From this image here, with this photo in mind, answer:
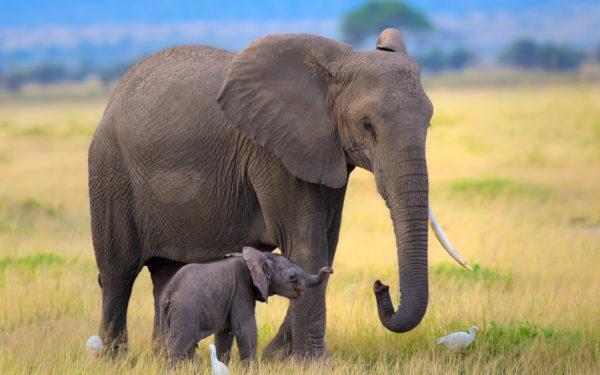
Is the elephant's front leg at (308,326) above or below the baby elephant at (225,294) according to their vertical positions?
below

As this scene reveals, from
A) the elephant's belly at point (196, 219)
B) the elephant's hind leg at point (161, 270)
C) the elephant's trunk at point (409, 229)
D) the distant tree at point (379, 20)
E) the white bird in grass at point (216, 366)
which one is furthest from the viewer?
the distant tree at point (379, 20)

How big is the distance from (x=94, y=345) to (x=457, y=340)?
1.89m

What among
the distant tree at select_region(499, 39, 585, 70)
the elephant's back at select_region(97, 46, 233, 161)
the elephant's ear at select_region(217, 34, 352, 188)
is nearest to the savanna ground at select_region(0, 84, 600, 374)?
the elephant's ear at select_region(217, 34, 352, 188)

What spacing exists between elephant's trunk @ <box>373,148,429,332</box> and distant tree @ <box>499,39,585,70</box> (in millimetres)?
76456

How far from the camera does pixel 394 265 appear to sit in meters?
10.1

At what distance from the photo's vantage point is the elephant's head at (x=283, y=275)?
6.00 meters

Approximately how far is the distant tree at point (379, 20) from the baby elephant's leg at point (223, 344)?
74.5 metres

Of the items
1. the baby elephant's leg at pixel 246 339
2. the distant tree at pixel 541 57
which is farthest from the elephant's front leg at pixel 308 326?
the distant tree at pixel 541 57

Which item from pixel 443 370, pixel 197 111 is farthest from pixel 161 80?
pixel 443 370

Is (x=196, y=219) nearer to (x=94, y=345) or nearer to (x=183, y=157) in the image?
(x=183, y=157)

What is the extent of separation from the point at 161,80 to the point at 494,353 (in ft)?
7.60

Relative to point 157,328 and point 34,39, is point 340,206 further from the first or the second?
point 34,39

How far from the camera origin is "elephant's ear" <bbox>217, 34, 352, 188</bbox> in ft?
20.5

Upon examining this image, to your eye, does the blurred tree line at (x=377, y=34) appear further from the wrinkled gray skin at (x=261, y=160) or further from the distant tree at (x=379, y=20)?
the wrinkled gray skin at (x=261, y=160)
